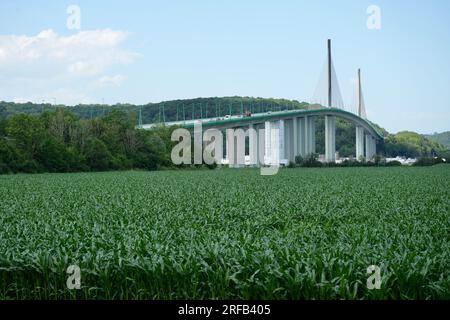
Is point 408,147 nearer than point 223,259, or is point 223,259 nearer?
point 223,259

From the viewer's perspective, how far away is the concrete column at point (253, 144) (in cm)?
8494

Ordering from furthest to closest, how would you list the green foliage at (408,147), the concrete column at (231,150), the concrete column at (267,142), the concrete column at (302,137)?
the green foliage at (408,147)
the concrete column at (302,137)
the concrete column at (231,150)
the concrete column at (267,142)

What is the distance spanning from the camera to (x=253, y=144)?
87188mm

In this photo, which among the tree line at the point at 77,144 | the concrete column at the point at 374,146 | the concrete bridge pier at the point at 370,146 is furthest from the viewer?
the concrete column at the point at 374,146

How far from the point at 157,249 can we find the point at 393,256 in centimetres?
361

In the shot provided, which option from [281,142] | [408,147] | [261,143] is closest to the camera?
[261,143]

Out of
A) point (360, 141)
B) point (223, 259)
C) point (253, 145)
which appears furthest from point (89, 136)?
point (360, 141)

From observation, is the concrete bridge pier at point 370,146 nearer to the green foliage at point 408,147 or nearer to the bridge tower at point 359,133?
the bridge tower at point 359,133

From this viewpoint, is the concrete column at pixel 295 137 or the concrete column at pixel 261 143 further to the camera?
the concrete column at pixel 295 137

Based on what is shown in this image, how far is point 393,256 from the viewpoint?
30.1 ft

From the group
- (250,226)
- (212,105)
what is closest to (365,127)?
(212,105)

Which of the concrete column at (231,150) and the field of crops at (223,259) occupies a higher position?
the concrete column at (231,150)

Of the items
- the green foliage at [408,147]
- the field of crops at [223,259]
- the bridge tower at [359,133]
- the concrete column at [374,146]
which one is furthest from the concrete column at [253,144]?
the field of crops at [223,259]

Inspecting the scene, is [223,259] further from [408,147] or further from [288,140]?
[408,147]
